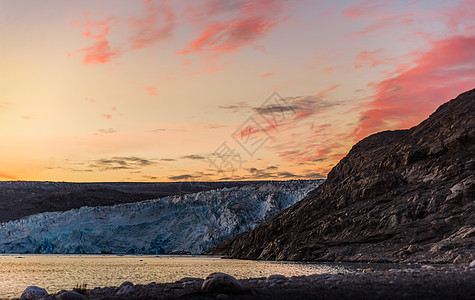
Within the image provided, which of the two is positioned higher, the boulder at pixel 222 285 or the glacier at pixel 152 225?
the boulder at pixel 222 285

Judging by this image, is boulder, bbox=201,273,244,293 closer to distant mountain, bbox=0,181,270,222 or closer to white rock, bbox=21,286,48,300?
white rock, bbox=21,286,48,300

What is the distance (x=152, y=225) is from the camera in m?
78.2

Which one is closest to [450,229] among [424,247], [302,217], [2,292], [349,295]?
[424,247]

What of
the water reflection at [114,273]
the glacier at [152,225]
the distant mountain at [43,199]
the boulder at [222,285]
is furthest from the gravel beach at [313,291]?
the distant mountain at [43,199]

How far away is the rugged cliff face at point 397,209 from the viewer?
130 feet

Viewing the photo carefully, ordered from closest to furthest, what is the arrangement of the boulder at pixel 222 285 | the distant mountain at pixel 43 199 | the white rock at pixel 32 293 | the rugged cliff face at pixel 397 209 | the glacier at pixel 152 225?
the boulder at pixel 222 285
the white rock at pixel 32 293
the rugged cliff face at pixel 397 209
the glacier at pixel 152 225
the distant mountain at pixel 43 199

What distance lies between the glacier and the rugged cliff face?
28.2ft

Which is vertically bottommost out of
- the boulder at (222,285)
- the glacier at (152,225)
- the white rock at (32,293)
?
the glacier at (152,225)

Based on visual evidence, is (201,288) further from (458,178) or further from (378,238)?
(458,178)

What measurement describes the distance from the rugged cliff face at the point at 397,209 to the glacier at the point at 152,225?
8.60 m

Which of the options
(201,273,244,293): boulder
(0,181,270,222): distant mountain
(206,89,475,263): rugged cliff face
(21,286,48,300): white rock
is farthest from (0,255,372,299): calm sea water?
(0,181,270,222): distant mountain

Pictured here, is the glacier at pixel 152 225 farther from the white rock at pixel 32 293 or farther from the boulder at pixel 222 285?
the boulder at pixel 222 285

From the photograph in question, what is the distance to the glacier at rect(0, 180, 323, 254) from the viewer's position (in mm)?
74500

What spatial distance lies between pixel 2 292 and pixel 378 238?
33692 millimetres
